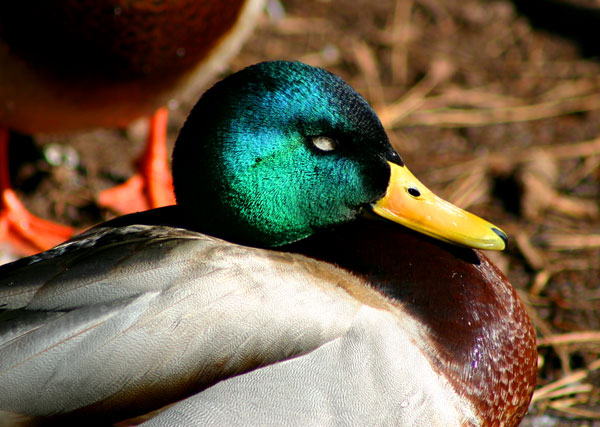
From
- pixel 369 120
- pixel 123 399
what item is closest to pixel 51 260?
pixel 123 399

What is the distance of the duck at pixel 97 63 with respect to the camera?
2.99 metres

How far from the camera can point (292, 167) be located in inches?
85.5

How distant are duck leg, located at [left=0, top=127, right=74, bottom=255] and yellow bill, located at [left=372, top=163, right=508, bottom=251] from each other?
6.01 ft

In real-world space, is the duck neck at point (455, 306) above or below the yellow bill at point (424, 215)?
below

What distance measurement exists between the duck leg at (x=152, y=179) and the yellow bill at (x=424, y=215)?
1.86 metres

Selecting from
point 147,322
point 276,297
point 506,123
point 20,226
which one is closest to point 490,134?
point 506,123

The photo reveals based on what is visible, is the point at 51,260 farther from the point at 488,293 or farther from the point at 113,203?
the point at 113,203

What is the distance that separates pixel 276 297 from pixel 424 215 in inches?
19.9

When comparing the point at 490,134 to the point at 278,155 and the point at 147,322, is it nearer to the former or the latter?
the point at 278,155

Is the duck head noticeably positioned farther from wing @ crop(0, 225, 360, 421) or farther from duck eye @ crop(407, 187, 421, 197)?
wing @ crop(0, 225, 360, 421)

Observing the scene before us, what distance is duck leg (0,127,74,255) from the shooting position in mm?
3643

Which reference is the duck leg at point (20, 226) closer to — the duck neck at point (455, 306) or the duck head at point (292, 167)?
the duck head at point (292, 167)

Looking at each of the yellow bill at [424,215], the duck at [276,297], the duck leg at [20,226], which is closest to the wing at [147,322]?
the duck at [276,297]

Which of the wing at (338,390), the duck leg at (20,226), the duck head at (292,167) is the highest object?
the duck head at (292,167)
